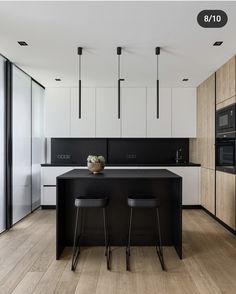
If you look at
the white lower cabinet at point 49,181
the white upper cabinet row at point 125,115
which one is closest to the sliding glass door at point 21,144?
→ the white lower cabinet at point 49,181

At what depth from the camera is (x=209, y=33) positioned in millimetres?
3109

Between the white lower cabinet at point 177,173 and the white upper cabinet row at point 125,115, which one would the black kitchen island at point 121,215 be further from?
the white upper cabinet row at point 125,115

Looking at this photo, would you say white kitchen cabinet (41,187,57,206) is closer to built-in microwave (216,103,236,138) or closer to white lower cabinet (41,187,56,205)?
white lower cabinet (41,187,56,205)

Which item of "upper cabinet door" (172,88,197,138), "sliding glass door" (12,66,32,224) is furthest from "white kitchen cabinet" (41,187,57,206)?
"upper cabinet door" (172,88,197,138)

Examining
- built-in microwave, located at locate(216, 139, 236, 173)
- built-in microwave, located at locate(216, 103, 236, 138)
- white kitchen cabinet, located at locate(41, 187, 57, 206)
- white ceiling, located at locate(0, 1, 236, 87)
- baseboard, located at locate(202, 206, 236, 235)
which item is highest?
white ceiling, located at locate(0, 1, 236, 87)

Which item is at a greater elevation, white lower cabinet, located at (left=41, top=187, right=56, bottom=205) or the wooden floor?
white lower cabinet, located at (left=41, top=187, right=56, bottom=205)

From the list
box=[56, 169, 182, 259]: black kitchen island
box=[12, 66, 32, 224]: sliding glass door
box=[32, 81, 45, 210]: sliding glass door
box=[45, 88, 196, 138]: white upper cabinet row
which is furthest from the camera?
box=[45, 88, 196, 138]: white upper cabinet row

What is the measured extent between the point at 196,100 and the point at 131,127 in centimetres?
151

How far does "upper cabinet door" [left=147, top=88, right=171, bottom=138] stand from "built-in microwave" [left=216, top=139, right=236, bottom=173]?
152 cm

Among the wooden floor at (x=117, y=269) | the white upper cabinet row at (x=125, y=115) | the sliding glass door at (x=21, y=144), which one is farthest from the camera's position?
the white upper cabinet row at (x=125, y=115)

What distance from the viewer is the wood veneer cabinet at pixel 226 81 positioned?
3.96m


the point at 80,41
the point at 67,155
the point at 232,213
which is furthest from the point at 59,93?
the point at 232,213

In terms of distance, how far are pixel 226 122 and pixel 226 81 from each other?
2.07 feet

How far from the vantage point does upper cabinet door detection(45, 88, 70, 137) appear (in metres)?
5.93
